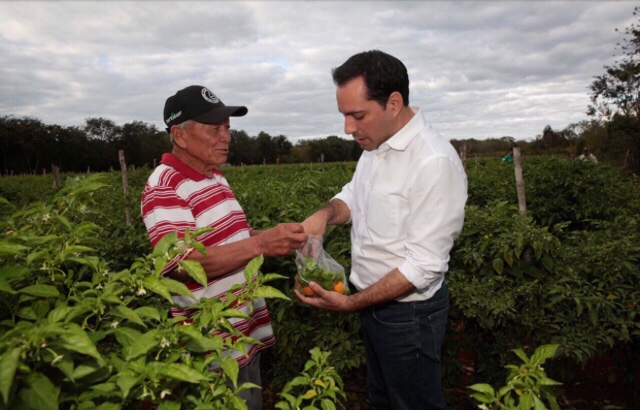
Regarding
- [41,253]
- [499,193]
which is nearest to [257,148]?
[499,193]

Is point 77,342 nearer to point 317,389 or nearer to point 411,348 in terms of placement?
point 317,389

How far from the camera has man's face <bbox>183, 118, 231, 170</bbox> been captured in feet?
8.18

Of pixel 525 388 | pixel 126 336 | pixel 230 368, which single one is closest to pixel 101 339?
pixel 126 336

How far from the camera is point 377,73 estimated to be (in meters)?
Answer: 2.19

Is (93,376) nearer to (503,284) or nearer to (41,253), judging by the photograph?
(41,253)

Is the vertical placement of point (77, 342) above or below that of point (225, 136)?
below

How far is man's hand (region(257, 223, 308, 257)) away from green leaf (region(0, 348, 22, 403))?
1.48 meters

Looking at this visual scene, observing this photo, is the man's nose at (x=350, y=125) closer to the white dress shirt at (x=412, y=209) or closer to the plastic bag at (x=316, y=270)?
the white dress shirt at (x=412, y=209)

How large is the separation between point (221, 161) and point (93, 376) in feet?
5.35

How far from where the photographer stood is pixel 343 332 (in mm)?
3477

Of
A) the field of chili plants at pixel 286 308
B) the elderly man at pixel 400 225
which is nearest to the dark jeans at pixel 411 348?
the elderly man at pixel 400 225

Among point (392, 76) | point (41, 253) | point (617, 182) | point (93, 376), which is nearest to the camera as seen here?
point (93, 376)

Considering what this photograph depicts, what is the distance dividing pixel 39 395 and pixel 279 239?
4.85 feet

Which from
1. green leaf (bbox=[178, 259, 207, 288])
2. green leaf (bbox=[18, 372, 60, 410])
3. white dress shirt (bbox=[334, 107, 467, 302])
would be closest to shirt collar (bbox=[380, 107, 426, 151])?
white dress shirt (bbox=[334, 107, 467, 302])
